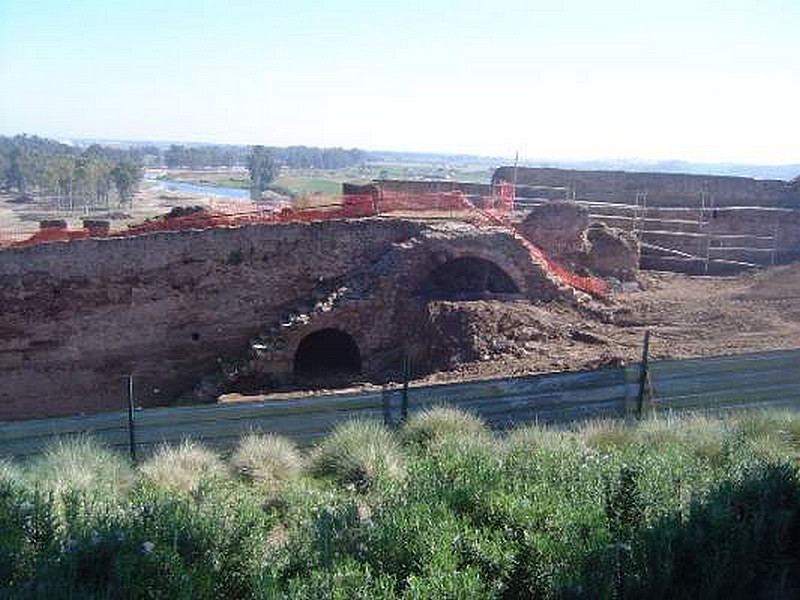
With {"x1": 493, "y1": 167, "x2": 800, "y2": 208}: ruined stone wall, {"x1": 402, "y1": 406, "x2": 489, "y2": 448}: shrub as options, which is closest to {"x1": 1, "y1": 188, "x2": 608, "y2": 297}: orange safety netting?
{"x1": 402, "y1": 406, "x2": 489, "y2": 448}: shrub

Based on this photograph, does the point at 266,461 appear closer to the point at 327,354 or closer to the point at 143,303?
the point at 143,303

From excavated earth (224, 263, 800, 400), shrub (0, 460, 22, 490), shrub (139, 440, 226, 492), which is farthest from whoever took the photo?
excavated earth (224, 263, 800, 400)

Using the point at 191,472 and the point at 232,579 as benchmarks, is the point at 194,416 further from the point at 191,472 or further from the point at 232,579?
the point at 232,579

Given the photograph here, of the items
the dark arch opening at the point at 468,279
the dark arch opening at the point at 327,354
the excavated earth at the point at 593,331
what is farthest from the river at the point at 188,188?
the excavated earth at the point at 593,331

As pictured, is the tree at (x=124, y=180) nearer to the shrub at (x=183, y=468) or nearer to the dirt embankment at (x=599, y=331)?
the dirt embankment at (x=599, y=331)

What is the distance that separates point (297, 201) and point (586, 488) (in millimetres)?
17293

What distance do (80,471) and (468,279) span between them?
1170 centimetres

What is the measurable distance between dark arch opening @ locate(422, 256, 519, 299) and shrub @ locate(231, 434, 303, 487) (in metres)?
8.77

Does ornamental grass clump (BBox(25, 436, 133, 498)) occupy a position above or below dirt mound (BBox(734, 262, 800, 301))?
below

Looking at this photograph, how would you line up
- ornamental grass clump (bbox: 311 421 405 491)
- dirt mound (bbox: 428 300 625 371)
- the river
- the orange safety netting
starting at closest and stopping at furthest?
1. ornamental grass clump (bbox: 311 421 405 491)
2. dirt mound (bbox: 428 300 625 371)
3. the orange safety netting
4. the river

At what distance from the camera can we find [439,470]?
6301 millimetres

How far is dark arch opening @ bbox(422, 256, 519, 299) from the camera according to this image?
55.9 feet

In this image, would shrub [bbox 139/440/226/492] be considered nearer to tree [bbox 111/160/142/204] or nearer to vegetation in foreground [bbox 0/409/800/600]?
vegetation in foreground [bbox 0/409/800/600]

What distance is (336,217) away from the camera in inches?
691
